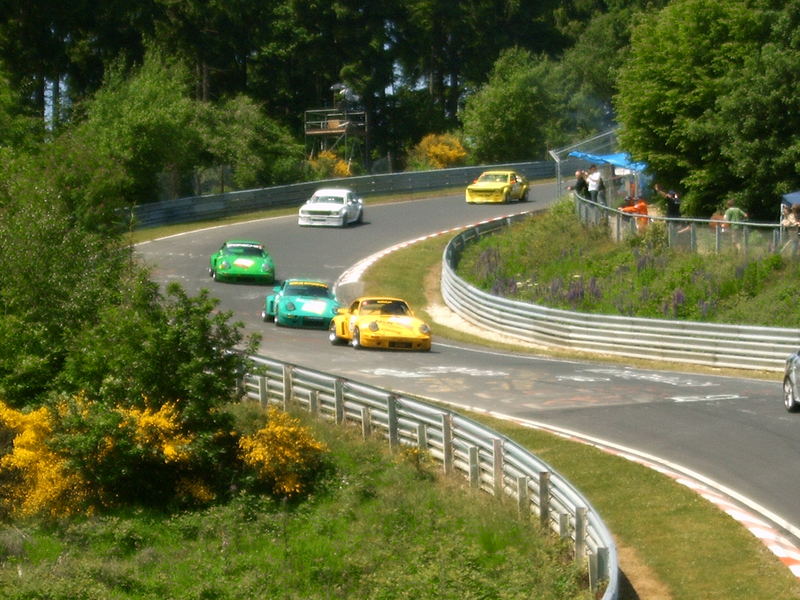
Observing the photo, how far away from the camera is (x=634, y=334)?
1133 inches

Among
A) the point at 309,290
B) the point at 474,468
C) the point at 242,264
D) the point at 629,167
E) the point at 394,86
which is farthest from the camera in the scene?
the point at 394,86

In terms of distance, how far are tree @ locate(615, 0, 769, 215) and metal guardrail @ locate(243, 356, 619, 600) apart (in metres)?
20.6

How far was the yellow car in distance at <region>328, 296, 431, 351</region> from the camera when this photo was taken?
28.3 meters

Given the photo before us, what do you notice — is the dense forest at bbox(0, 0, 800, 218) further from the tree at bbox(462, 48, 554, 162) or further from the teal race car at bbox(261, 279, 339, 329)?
the teal race car at bbox(261, 279, 339, 329)

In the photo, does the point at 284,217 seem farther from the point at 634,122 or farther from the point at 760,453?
the point at 760,453

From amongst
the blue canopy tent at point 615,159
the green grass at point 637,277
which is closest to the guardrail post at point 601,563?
the green grass at point 637,277

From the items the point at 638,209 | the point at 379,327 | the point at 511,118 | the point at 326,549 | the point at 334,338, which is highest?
the point at 511,118

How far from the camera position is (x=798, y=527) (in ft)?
46.0

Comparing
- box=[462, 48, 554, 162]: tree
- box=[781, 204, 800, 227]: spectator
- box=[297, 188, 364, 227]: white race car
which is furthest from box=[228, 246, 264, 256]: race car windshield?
box=[462, 48, 554, 162]: tree

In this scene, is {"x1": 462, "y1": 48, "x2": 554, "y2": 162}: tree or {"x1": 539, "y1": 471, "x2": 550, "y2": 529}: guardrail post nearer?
{"x1": 539, "y1": 471, "x2": 550, "y2": 529}: guardrail post

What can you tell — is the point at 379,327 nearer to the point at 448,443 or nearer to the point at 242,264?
the point at 242,264

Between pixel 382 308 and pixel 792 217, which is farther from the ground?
pixel 792 217

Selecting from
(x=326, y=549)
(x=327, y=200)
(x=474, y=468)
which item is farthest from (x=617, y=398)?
(x=327, y=200)

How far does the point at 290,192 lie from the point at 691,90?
816 inches
